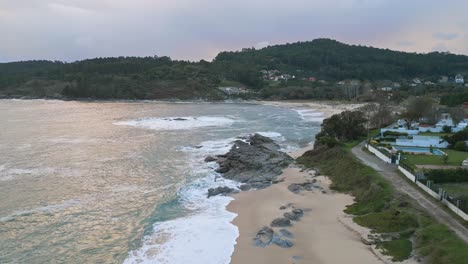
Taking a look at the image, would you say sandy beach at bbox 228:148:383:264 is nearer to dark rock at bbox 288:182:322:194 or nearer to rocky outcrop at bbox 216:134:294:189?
dark rock at bbox 288:182:322:194

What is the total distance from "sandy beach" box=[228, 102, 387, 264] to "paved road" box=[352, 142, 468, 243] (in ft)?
11.1

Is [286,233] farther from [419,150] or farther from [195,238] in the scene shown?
[419,150]

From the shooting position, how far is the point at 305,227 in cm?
2188

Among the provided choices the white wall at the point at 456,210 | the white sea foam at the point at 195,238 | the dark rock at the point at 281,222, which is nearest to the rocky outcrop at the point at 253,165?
the white sea foam at the point at 195,238

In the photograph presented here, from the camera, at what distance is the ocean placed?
19.5m

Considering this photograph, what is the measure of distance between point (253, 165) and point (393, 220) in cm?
1705

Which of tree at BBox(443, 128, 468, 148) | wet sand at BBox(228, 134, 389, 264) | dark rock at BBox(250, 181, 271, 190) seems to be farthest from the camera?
tree at BBox(443, 128, 468, 148)

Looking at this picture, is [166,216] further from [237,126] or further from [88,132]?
[237,126]

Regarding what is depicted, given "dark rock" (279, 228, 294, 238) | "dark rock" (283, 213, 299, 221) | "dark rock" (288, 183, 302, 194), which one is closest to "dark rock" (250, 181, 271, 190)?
"dark rock" (288, 183, 302, 194)

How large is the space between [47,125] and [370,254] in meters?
63.3

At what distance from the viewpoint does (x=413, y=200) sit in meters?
22.8

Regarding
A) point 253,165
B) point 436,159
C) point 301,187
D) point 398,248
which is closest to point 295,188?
point 301,187

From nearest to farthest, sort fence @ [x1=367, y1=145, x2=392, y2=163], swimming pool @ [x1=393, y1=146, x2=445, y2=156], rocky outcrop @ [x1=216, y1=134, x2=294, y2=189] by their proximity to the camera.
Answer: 1. fence @ [x1=367, y1=145, x2=392, y2=163]
2. rocky outcrop @ [x1=216, y1=134, x2=294, y2=189]
3. swimming pool @ [x1=393, y1=146, x2=445, y2=156]

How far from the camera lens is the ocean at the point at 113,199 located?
19.5 meters
